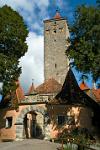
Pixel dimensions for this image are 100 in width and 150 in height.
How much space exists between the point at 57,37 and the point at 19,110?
23913 millimetres

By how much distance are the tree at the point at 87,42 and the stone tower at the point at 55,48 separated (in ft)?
73.0

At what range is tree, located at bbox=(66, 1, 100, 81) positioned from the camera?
3169cm

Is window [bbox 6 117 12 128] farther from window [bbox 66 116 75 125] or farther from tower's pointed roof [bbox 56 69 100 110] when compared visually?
window [bbox 66 116 75 125]

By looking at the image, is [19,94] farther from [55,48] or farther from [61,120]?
[55,48]

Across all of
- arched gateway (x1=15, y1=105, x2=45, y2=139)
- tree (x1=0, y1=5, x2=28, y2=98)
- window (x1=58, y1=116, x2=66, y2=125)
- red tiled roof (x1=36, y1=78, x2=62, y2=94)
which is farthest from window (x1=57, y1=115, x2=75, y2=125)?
red tiled roof (x1=36, y1=78, x2=62, y2=94)

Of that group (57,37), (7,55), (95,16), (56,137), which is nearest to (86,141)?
(56,137)

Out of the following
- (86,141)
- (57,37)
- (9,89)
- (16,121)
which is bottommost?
(86,141)

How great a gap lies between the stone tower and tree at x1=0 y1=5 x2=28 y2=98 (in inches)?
715

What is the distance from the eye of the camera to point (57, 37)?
59719 millimetres

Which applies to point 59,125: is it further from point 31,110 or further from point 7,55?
point 7,55

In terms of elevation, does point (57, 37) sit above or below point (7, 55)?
above

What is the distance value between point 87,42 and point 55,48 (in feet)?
87.5

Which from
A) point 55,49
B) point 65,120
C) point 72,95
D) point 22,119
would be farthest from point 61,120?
point 55,49

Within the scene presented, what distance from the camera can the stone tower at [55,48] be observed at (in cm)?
5697
